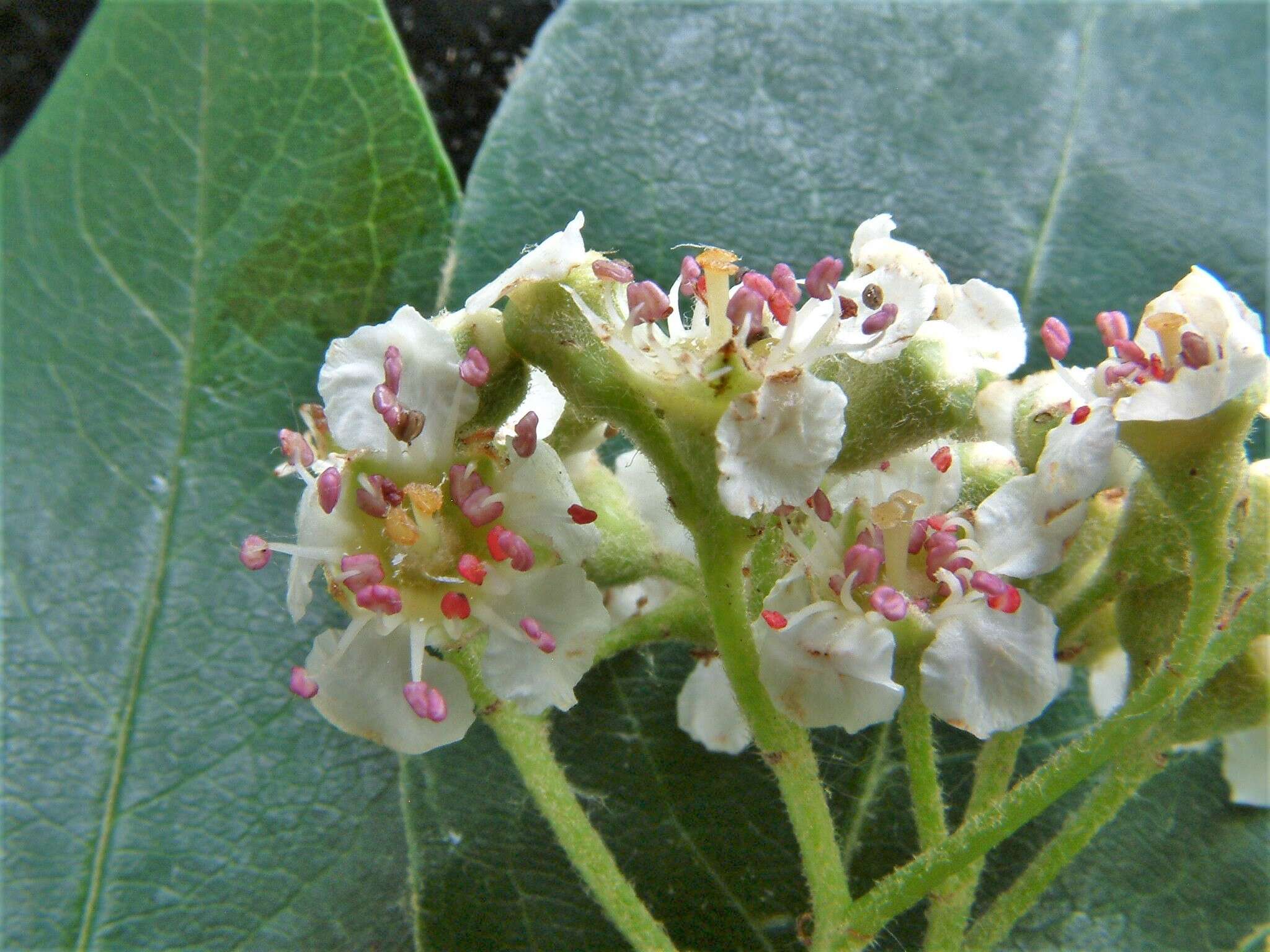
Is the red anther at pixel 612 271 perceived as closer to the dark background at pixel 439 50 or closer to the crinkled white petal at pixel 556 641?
the crinkled white petal at pixel 556 641

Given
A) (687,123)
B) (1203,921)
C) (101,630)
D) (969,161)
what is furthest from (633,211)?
(1203,921)

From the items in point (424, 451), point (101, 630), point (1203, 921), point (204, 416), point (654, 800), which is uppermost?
point (424, 451)

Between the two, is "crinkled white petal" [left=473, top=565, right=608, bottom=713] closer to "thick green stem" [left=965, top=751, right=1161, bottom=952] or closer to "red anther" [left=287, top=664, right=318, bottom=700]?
"red anther" [left=287, top=664, right=318, bottom=700]

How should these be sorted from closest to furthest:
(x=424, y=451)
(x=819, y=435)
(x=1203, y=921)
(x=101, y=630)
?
(x=819, y=435) → (x=424, y=451) → (x=1203, y=921) → (x=101, y=630)

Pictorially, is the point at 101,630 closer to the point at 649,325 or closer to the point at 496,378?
the point at 496,378

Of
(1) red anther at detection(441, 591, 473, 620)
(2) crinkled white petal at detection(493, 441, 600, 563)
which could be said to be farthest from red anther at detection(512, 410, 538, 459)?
(1) red anther at detection(441, 591, 473, 620)

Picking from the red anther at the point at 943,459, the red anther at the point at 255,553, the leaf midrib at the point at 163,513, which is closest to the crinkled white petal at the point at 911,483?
the red anther at the point at 943,459
